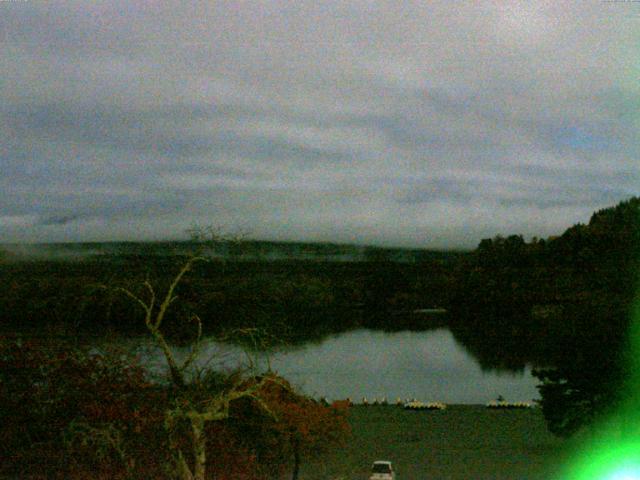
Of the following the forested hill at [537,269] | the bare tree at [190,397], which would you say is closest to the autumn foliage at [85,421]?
the bare tree at [190,397]

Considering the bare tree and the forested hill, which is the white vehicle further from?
the forested hill

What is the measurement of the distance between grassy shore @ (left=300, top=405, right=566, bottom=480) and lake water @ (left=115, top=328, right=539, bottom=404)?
415 inches

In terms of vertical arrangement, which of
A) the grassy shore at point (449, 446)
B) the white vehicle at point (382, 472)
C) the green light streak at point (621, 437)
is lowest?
the grassy shore at point (449, 446)

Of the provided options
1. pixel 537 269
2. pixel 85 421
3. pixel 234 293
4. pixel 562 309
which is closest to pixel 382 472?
pixel 85 421

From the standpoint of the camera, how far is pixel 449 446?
21.2 m

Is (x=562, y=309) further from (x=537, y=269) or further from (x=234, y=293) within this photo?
(x=537, y=269)

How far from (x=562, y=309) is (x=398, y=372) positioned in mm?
21572

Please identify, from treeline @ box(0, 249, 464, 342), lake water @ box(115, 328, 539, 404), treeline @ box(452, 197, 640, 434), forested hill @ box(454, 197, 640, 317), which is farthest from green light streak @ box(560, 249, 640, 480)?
forested hill @ box(454, 197, 640, 317)

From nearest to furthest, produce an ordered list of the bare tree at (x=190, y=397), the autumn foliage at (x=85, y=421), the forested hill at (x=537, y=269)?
the bare tree at (x=190, y=397) < the autumn foliage at (x=85, y=421) < the forested hill at (x=537, y=269)

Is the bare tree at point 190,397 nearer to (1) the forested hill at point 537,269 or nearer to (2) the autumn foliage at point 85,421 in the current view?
(2) the autumn foliage at point 85,421

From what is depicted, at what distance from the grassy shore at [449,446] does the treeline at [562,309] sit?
75.9 inches

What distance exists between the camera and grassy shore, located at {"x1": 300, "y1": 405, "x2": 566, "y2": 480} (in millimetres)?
16969

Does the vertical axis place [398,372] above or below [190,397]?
below

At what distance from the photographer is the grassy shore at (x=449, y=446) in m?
17.0
